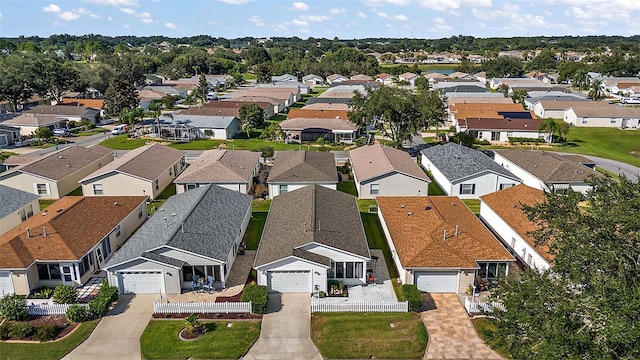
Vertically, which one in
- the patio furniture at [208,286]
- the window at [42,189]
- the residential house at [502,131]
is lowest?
the patio furniture at [208,286]

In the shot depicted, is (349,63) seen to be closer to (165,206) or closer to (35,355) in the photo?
(165,206)

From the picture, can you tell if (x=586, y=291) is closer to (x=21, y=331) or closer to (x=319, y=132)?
(x=21, y=331)

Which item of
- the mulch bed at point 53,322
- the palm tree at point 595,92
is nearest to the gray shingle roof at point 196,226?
the mulch bed at point 53,322

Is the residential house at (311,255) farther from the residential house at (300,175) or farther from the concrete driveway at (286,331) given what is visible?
the residential house at (300,175)

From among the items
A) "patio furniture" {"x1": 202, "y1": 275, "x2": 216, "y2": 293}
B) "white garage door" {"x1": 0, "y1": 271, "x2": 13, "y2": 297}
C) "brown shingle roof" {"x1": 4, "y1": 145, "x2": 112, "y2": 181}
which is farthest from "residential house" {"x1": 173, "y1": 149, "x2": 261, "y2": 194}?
"white garage door" {"x1": 0, "y1": 271, "x2": 13, "y2": 297}

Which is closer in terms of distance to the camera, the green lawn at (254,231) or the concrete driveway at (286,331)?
the concrete driveway at (286,331)

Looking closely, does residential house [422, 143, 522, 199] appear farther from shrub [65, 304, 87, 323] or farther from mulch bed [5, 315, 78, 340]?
mulch bed [5, 315, 78, 340]

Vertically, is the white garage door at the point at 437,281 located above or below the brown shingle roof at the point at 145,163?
below

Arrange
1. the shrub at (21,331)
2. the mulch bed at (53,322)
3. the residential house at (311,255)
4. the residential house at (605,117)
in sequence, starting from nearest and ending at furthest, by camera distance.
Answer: the shrub at (21,331) < the mulch bed at (53,322) < the residential house at (311,255) < the residential house at (605,117)
